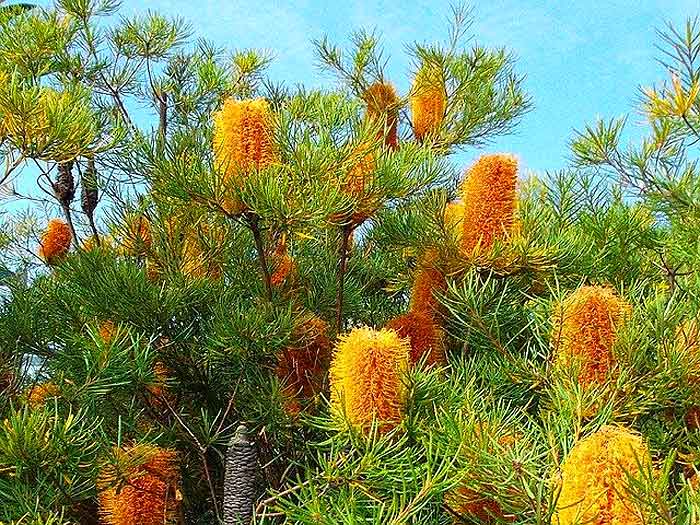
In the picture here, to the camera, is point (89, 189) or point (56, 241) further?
point (56, 241)

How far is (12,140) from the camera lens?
92 cm

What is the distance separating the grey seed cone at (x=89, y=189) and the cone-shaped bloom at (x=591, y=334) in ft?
2.94

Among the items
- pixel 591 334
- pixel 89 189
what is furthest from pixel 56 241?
pixel 591 334

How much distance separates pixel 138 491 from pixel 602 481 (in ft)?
1.66

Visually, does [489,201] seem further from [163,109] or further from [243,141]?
[163,109]

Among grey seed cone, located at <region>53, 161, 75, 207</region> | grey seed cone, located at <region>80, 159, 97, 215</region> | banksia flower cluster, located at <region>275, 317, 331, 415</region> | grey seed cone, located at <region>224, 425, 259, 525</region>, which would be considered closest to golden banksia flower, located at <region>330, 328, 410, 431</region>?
grey seed cone, located at <region>224, 425, 259, 525</region>

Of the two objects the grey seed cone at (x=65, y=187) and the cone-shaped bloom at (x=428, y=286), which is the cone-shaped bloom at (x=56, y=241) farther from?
the cone-shaped bloom at (x=428, y=286)

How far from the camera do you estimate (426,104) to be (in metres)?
1.38

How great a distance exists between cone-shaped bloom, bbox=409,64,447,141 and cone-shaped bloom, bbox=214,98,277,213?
0.45 meters

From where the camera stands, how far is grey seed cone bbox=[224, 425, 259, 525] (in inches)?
30.1

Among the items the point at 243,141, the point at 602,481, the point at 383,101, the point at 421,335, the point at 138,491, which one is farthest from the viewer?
the point at 383,101

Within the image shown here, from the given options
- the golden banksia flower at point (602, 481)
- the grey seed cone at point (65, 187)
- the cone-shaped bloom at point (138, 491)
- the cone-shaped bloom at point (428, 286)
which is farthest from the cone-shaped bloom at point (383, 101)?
the golden banksia flower at point (602, 481)

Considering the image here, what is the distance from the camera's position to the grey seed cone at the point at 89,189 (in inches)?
55.1

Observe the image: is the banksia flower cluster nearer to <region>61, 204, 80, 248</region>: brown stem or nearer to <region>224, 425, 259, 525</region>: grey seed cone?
<region>224, 425, 259, 525</region>: grey seed cone
